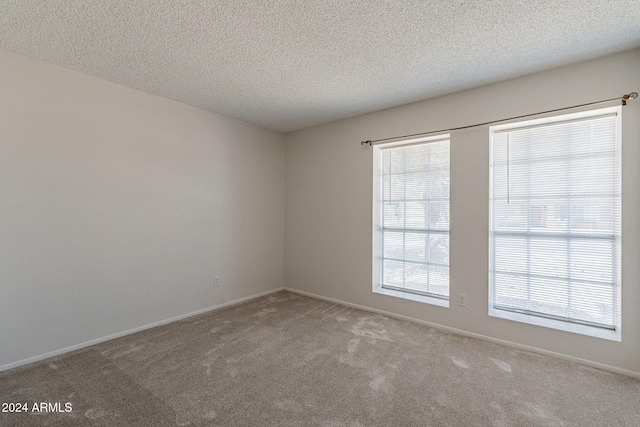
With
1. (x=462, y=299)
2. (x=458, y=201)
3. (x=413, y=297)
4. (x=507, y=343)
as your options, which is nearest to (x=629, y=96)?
(x=458, y=201)

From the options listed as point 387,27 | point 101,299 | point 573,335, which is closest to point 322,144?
point 387,27

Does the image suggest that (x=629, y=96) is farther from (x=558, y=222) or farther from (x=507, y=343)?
(x=507, y=343)

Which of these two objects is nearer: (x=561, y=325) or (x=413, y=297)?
(x=561, y=325)

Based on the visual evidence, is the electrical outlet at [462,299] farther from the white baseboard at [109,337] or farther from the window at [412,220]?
the white baseboard at [109,337]

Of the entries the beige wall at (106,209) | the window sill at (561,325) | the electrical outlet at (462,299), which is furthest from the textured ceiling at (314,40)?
the window sill at (561,325)

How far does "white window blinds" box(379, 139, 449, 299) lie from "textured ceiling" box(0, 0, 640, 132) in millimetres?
795

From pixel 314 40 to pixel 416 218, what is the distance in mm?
2314

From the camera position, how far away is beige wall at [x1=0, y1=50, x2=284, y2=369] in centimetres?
236

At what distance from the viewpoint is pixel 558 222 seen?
2.66m

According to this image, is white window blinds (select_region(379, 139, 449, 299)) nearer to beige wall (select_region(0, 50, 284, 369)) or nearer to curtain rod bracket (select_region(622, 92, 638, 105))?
curtain rod bracket (select_region(622, 92, 638, 105))

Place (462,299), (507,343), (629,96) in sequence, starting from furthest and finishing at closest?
1. (462,299)
2. (507,343)
3. (629,96)

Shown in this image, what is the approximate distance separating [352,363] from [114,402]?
1.76 metres

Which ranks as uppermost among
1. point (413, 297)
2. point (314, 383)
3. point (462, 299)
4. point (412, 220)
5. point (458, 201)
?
point (458, 201)

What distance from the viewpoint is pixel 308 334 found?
9.84 ft
